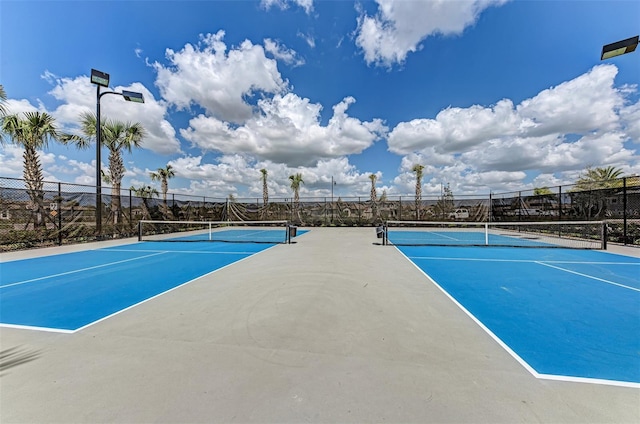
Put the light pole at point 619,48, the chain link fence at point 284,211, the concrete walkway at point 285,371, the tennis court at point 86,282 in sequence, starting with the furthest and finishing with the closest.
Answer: the chain link fence at point 284,211 < the light pole at point 619,48 < the tennis court at point 86,282 < the concrete walkway at point 285,371

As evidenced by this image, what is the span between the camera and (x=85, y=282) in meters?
5.61

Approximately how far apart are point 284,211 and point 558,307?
2129 cm

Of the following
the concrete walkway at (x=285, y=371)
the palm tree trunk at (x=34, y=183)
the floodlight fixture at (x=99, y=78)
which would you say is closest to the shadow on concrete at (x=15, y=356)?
the concrete walkway at (x=285, y=371)

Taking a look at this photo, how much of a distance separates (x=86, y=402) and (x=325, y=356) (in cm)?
203

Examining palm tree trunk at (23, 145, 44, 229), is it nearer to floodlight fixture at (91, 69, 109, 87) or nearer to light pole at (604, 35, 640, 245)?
floodlight fixture at (91, 69, 109, 87)

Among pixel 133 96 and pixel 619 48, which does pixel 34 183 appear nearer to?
pixel 133 96

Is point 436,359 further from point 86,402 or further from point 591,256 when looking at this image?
point 591,256

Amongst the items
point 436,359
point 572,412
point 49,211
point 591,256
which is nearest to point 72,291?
point 436,359

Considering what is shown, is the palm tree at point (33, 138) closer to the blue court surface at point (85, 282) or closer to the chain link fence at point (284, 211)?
the chain link fence at point (284, 211)

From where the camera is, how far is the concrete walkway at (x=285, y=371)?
192 centimetres

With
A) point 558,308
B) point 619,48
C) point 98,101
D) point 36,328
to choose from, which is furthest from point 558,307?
point 98,101

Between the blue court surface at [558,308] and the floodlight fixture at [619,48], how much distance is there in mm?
5993

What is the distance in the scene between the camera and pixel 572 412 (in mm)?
1913

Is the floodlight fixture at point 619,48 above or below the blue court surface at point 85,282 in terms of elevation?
above
